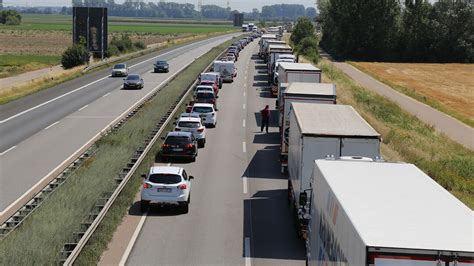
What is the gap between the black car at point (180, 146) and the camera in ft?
98.9

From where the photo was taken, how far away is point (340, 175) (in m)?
13.6

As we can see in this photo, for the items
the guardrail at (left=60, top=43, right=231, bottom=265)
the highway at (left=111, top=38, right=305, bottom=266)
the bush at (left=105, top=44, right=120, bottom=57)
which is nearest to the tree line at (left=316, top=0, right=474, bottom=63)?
the bush at (left=105, top=44, right=120, bottom=57)

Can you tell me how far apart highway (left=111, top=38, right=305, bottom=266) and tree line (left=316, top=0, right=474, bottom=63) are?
3535 inches

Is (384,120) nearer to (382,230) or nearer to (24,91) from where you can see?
(24,91)

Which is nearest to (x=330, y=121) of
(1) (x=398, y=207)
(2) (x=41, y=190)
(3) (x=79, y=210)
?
(3) (x=79, y=210)

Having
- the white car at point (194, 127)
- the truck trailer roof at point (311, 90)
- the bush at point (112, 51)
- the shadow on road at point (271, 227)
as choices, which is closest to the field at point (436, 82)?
the truck trailer roof at point (311, 90)

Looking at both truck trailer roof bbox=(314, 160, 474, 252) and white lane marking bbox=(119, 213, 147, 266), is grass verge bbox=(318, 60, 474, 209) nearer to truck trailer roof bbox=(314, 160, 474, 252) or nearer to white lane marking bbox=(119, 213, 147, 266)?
white lane marking bbox=(119, 213, 147, 266)

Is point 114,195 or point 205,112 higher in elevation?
point 205,112

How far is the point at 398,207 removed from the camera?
11.0m

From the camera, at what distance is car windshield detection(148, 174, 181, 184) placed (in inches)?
870

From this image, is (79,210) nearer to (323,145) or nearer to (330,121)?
(323,145)

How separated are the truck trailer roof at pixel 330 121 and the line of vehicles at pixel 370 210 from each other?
0.06 metres

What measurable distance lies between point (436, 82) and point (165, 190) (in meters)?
75.2

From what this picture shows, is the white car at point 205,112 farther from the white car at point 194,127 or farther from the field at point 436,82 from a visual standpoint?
the field at point 436,82
